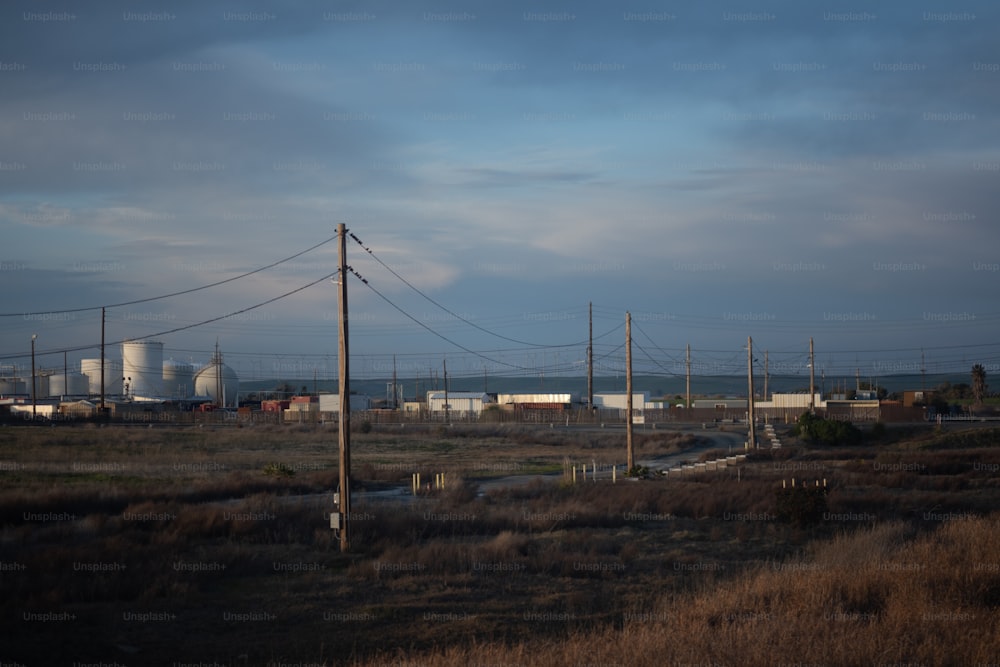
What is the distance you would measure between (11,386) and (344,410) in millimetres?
143190

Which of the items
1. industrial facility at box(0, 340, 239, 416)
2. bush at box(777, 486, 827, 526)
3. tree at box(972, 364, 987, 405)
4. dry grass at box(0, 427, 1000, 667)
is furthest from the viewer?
industrial facility at box(0, 340, 239, 416)

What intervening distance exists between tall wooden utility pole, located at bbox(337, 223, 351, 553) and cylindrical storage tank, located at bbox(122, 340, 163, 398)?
121320 millimetres

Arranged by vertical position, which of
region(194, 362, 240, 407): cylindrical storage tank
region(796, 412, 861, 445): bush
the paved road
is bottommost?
the paved road

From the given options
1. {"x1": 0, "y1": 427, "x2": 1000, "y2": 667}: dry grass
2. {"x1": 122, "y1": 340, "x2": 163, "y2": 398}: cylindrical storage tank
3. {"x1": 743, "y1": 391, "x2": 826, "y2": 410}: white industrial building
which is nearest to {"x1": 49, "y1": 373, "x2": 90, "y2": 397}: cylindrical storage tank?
{"x1": 122, "y1": 340, "x2": 163, "y2": 398}: cylindrical storage tank

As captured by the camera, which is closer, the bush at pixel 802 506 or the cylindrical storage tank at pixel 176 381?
the bush at pixel 802 506

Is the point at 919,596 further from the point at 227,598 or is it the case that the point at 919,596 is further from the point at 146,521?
the point at 146,521

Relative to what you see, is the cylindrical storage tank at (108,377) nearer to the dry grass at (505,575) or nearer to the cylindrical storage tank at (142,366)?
the cylindrical storage tank at (142,366)

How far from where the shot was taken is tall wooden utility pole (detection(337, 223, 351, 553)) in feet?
62.1

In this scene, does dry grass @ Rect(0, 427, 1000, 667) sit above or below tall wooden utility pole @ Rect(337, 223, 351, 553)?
below

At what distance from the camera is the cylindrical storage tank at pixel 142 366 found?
433ft

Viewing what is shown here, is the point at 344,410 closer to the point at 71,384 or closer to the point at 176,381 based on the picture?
the point at 176,381

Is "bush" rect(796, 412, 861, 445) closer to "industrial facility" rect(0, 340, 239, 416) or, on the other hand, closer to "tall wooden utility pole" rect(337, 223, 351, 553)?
"tall wooden utility pole" rect(337, 223, 351, 553)

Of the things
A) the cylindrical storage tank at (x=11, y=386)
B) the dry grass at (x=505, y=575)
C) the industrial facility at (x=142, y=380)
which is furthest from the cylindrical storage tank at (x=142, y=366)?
the dry grass at (x=505, y=575)

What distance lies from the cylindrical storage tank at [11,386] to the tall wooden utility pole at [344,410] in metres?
138
